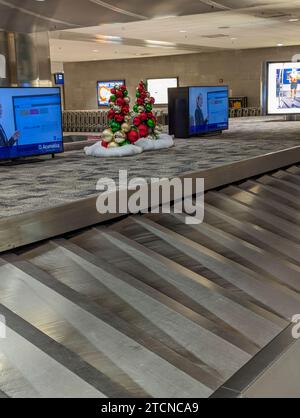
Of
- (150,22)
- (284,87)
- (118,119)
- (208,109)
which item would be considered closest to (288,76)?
(284,87)

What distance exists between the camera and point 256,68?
18734 millimetres

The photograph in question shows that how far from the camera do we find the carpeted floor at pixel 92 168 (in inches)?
127

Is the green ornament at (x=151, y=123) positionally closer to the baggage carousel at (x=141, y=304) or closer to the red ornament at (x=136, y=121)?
the red ornament at (x=136, y=121)

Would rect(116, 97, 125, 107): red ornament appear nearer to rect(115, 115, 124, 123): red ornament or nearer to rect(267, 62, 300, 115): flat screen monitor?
rect(115, 115, 124, 123): red ornament

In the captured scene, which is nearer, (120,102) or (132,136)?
(120,102)

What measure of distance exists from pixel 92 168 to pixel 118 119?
0.98m

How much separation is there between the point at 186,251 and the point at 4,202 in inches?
43.3

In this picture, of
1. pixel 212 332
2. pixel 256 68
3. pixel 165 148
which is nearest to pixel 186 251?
pixel 212 332

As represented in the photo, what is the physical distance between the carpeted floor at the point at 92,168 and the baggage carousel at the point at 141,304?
0.26m

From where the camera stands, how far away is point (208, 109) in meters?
6.86

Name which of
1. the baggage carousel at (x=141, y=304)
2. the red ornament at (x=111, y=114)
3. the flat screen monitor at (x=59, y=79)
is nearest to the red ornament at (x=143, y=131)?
the red ornament at (x=111, y=114)

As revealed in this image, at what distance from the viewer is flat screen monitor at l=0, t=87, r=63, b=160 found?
436cm

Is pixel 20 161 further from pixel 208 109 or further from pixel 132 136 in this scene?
pixel 208 109

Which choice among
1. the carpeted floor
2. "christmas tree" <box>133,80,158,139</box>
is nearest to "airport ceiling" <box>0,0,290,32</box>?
"christmas tree" <box>133,80,158,139</box>
